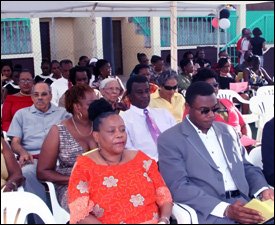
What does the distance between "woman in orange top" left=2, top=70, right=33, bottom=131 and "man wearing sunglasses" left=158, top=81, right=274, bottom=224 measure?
7.24 ft

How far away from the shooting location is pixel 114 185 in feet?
9.22

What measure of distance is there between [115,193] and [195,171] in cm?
58

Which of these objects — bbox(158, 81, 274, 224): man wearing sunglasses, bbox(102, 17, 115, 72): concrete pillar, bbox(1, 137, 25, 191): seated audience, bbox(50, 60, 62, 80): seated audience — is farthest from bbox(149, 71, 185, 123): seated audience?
bbox(102, 17, 115, 72): concrete pillar

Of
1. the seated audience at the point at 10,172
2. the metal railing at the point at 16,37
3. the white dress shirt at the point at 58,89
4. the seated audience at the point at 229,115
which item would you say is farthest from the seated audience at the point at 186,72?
the metal railing at the point at 16,37

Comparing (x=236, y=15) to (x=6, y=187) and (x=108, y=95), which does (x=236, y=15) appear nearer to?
(x=108, y=95)

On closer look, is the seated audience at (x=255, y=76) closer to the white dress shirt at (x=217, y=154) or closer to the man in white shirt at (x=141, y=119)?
the man in white shirt at (x=141, y=119)

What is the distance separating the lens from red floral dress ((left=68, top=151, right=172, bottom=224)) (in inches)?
108

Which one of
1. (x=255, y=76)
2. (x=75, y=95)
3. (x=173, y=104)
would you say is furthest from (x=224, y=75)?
(x=75, y=95)

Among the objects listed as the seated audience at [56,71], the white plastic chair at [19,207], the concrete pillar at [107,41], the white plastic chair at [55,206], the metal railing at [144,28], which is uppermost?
the metal railing at [144,28]

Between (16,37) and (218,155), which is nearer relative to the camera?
(218,155)

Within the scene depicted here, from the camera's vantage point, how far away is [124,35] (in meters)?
16.3

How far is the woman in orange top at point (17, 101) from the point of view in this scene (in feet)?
16.3

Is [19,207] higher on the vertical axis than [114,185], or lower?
lower

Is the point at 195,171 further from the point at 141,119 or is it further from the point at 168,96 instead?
the point at 168,96
